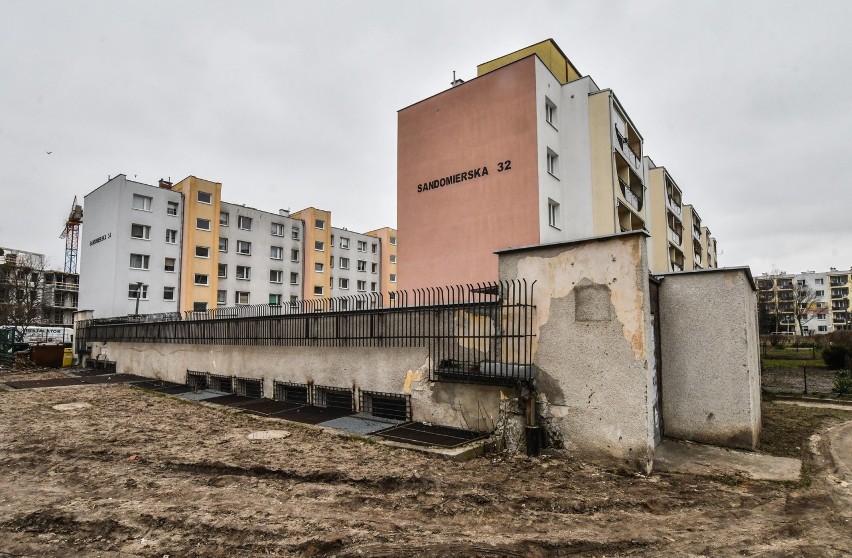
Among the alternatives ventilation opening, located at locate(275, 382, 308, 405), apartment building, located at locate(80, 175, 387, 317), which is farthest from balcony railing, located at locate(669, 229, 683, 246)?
apartment building, located at locate(80, 175, 387, 317)

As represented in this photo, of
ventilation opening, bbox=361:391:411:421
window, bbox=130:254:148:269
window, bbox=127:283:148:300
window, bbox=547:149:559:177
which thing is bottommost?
ventilation opening, bbox=361:391:411:421

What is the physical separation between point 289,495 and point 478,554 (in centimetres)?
231

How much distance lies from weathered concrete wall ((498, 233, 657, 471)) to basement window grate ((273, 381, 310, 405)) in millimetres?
6420

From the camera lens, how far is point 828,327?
99062mm

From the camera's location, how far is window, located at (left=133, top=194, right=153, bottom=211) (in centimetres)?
3709

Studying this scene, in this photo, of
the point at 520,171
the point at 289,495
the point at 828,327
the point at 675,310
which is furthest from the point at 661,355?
the point at 828,327

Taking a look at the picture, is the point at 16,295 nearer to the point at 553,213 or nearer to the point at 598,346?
the point at 553,213

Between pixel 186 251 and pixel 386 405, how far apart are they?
35932 mm

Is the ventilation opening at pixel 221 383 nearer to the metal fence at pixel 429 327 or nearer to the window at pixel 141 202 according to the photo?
the metal fence at pixel 429 327

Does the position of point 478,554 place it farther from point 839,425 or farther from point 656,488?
point 839,425

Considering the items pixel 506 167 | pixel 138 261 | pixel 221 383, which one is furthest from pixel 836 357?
pixel 138 261

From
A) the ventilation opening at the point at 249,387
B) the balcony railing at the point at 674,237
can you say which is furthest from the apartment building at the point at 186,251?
the balcony railing at the point at 674,237

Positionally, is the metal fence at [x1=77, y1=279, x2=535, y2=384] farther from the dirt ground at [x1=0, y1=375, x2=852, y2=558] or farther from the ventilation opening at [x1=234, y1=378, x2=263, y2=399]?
the dirt ground at [x1=0, y1=375, x2=852, y2=558]

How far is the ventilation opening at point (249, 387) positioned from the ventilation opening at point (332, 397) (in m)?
2.45
